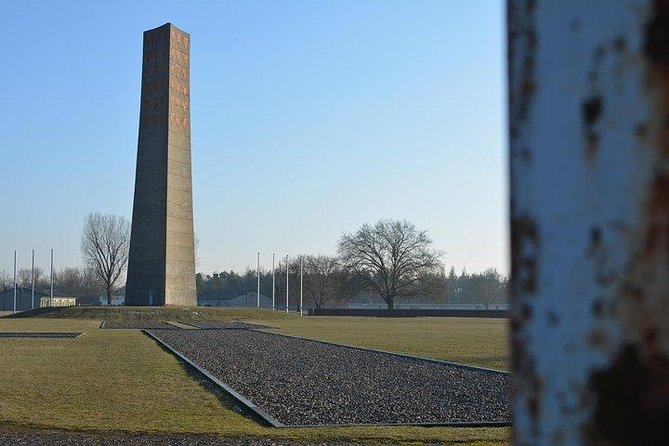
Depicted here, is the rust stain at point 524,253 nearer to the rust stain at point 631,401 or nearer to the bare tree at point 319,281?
the rust stain at point 631,401

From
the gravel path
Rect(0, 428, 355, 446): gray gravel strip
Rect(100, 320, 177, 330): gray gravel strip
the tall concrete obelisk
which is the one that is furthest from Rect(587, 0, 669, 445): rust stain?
the tall concrete obelisk

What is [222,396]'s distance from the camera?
523 inches

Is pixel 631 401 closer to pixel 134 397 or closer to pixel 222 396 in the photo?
pixel 134 397

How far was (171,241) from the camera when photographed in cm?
5309

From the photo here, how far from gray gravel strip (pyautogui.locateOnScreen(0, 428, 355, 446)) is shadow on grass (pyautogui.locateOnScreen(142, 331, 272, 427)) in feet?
4.59

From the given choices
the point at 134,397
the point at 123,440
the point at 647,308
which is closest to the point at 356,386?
the point at 134,397

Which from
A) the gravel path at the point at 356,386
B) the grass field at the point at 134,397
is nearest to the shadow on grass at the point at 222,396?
the grass field at the point at 134,397

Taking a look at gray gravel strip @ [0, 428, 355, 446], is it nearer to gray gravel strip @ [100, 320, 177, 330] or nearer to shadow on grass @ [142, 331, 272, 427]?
shadow on grass @ [142, 331, 272, 427]

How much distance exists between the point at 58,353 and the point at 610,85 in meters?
23.6

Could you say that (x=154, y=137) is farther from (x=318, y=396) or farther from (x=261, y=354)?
(x=318, y=396)

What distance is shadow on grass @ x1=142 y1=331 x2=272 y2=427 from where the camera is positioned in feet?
36.1

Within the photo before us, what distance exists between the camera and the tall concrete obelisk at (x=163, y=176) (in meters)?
52.6

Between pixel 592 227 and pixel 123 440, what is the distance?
8.89 m

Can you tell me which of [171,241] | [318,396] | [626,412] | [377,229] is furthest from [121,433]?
[377,229]
